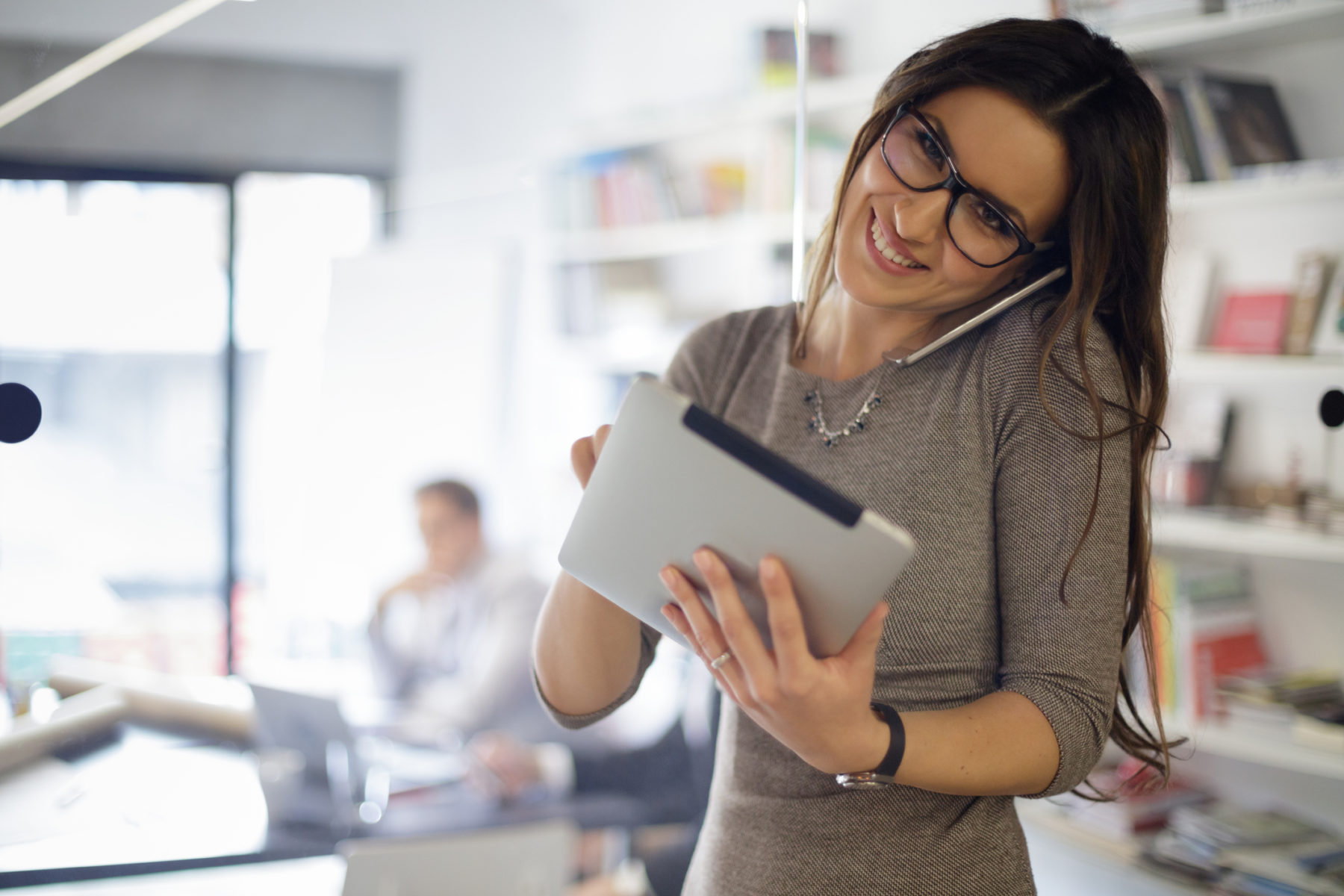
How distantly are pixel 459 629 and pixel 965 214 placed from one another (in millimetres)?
2294

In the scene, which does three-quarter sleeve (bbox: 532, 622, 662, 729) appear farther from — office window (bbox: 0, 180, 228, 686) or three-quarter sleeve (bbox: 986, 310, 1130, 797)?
office window (bbox: 0, 180, 228, 686)

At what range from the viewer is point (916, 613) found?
0.79m

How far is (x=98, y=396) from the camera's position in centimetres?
100

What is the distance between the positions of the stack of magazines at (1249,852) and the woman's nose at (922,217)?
1.38 m

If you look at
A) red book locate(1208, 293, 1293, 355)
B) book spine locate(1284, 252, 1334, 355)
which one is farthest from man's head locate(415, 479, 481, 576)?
book spine locate(1284, 252, 1334, 355)

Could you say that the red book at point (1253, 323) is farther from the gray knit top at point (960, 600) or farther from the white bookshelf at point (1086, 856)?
the gray knit top at point (960, 600)

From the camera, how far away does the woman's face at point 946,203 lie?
807mm

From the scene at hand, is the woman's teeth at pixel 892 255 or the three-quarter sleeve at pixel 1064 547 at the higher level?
the woman's teeth at pixel 892 255

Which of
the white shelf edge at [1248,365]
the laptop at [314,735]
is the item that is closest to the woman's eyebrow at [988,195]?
the white shelf edge at [1248,365]

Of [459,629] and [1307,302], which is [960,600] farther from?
[459,629]

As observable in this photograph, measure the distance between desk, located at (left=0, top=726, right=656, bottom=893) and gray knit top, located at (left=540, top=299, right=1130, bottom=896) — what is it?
1.76 ft

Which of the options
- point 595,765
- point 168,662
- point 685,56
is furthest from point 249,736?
point 685,56

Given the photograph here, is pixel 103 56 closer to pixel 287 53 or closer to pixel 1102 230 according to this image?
pixel 287 53

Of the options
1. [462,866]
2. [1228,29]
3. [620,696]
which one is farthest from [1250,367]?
[462,866]
